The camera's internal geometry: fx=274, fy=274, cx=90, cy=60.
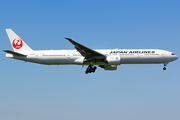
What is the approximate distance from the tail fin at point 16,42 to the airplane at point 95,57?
2.03 metres

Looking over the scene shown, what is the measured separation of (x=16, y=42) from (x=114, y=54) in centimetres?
1656

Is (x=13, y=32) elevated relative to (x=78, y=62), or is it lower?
elevated

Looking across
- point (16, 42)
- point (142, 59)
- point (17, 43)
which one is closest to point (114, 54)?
point (142, 59)

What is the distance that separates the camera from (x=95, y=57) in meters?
41.1

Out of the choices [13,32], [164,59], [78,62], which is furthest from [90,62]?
[13,32]

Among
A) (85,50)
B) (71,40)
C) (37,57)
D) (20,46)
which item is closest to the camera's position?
(71,40)

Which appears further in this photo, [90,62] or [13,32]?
[13,32]

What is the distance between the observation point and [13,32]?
4628cm

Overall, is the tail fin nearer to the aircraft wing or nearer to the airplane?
the airplane

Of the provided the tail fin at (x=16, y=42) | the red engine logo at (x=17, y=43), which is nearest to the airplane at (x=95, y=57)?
the tail fin at (x=16, y=42)

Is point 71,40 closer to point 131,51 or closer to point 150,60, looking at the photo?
point 131,51

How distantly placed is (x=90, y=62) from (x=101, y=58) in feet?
6.01

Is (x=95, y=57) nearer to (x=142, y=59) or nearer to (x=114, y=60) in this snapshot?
(x=114, y=60)

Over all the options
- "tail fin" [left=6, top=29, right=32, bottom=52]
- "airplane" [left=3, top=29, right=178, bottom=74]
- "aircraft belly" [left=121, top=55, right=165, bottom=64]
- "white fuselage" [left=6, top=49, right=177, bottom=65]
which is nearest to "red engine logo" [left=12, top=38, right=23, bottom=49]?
"tail fin" [left=6, top=29, right=32, bottom=52]
